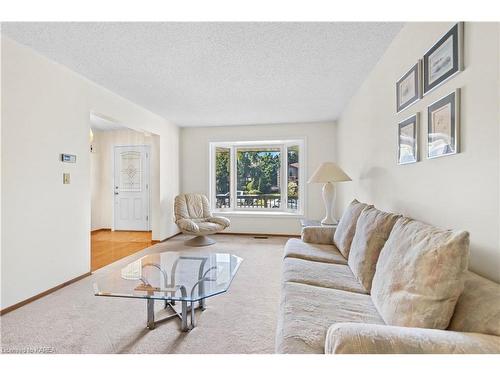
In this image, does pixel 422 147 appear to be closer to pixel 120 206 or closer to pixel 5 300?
pixel 5 300

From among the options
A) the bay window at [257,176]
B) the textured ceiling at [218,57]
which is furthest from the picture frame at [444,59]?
the bay window at [257,176]

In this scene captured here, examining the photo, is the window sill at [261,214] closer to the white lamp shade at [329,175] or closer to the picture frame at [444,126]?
the white lamp shade at [329,175]

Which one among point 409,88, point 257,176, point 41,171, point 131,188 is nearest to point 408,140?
point 409,88

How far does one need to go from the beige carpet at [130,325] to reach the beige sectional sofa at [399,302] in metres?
0.54

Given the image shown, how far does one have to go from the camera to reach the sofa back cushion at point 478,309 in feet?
3.15

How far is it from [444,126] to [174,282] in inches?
82.6

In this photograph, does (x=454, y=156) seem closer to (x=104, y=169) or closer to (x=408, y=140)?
(x=408, y=140)

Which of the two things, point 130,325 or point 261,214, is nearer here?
point 130,325

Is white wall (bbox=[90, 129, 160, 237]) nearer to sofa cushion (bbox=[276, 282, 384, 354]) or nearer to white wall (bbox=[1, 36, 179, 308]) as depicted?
white wall (bbox=[1, 36, 179, 308])

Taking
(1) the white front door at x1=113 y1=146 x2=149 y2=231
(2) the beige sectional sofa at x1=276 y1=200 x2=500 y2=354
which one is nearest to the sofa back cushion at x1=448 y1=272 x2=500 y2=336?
(2) the beige sectional sofa at x1=276 y1=200 x2=500 y2=354

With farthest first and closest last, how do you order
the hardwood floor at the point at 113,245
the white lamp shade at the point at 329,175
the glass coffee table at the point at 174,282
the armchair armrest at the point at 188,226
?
the armchair armrest at the point at 188,226, the hardwood floor at the point at 113,245, the white lamp shade at the point at 329,175, the glass coffee table at the point at 174,282

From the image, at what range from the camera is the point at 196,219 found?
5043 mm

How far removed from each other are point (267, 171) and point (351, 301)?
177 inches

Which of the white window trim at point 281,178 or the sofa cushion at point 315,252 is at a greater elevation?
the white window trim at point 281,178
